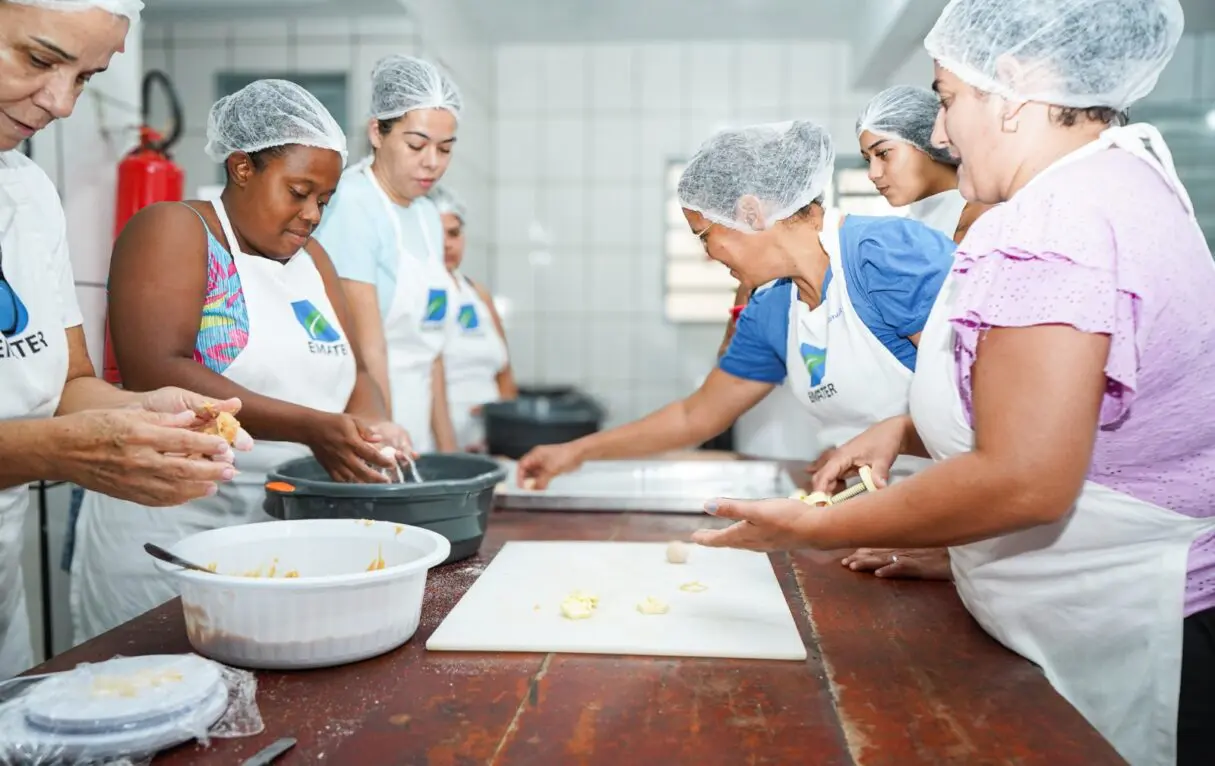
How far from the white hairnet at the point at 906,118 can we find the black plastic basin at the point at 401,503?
1.16m

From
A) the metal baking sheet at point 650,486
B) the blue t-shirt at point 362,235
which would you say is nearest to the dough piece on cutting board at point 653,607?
the metal baking sheet at point 650,486

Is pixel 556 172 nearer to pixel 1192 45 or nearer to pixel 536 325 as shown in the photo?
pixel 536 325

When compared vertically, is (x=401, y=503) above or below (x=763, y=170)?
below

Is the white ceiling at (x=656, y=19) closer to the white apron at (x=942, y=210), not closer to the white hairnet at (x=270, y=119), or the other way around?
the white apron at (x=942, y=210)

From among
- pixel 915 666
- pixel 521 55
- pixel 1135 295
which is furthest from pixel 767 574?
pixel 521 55

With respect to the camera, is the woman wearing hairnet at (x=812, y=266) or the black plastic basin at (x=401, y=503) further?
the woman wearing hairnet at (x=812, y=266)

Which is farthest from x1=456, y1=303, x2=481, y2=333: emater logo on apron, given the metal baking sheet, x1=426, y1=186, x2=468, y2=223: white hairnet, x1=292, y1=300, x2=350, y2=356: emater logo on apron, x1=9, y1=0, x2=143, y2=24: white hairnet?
x1=9, y1=0, x2=143, y2=24: white hairnet

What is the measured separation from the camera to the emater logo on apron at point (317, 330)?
1743 mm

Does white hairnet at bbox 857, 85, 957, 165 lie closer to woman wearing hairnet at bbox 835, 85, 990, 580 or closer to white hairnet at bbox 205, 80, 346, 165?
woman wearing hairnet at bbox 835, 85, 990, 580

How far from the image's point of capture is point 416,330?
292 cm

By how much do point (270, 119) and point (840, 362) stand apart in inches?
45.6

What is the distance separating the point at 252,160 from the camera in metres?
1.61

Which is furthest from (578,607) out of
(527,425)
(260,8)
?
(260,8)

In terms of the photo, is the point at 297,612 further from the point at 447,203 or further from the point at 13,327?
the point at 447,203
